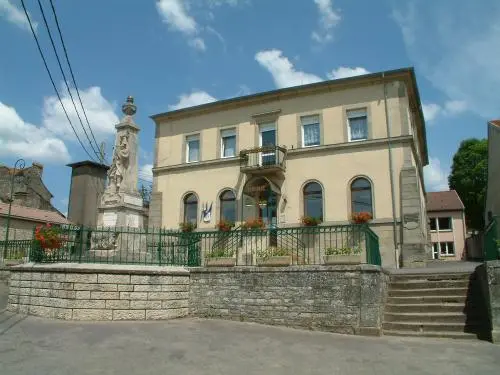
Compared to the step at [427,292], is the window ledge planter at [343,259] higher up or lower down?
higher up

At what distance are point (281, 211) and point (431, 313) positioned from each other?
1137 cm

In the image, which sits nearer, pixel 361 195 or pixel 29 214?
pixel 361 195

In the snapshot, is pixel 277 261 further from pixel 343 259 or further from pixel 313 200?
pixel 313 200

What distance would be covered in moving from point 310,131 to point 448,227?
27872mm

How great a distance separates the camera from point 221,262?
39.5 feet

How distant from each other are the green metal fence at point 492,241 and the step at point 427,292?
1.07 meters

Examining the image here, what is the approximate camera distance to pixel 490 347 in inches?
326

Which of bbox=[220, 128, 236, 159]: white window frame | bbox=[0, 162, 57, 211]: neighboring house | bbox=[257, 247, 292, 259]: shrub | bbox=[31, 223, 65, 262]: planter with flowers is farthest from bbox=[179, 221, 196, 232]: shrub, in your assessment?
bbox=[0, 162, 57, 211]: neighboring house

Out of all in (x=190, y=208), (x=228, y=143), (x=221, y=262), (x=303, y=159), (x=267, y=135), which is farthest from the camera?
(x=190, y=208)

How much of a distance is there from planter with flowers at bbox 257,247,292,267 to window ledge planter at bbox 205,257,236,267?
0.73 meters

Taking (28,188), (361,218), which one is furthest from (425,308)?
(28,188)

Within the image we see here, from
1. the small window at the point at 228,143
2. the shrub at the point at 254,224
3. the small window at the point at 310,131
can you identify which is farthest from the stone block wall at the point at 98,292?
the small window at the point at 228,143

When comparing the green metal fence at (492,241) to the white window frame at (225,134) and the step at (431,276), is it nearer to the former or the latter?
the step at (431,276)

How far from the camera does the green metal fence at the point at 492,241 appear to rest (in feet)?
32.1
